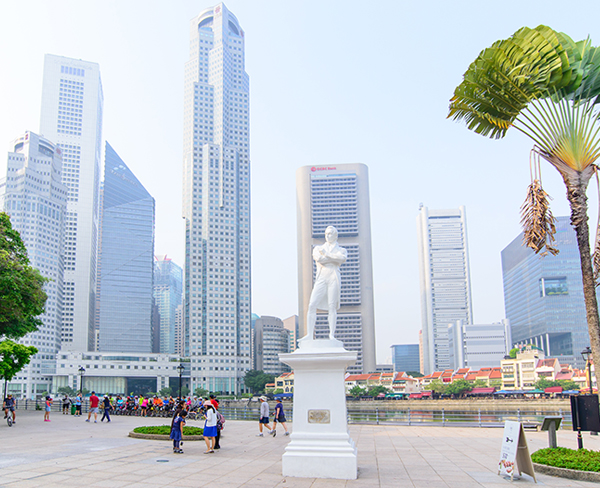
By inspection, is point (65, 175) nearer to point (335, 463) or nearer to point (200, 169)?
point (200, 169)

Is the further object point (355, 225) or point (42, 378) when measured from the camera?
point (355, 225)

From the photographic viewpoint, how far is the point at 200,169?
145250mm

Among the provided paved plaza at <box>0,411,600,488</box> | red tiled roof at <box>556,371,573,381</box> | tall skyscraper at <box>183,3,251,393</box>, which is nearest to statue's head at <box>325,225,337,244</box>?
paved plaza at <box>0,411,600,488</box>

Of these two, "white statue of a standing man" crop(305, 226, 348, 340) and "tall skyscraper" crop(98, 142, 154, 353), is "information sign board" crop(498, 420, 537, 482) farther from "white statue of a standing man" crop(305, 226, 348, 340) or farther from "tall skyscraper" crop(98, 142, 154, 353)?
"tall skyscraper" crop(98, 142, 154, 353)

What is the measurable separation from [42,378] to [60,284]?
89.0 feet

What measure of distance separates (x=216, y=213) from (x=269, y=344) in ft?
194

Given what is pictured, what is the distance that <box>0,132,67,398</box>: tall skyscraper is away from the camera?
13562cm

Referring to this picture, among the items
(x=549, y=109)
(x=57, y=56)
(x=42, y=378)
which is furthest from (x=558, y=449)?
(x=57, y=56)

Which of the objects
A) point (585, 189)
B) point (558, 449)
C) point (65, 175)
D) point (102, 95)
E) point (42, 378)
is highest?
point (102, 95)

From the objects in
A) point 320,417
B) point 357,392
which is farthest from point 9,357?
point 357,392

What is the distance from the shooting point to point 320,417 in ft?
35.7

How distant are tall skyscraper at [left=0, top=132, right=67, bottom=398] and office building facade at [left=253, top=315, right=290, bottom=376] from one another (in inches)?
2611

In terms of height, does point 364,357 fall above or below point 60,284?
below

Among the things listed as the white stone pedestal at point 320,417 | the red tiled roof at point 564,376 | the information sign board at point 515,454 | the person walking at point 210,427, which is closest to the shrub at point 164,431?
the person walking at point 210,427
